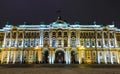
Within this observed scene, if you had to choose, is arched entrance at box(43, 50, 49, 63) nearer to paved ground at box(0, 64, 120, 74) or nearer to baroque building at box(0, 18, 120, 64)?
baroque building at box(0, 18, 120, 64)

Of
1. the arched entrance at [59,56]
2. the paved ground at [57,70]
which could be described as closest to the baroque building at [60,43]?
the arched entrance at [59,56]

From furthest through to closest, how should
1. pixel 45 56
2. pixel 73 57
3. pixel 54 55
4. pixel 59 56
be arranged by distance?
pixel 59 56 < pixel 73 57 < pixel 45 56 < pixel 54 55

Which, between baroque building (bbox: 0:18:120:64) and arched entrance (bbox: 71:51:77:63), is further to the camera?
arched entrance (bbox: 71:51:77:63)

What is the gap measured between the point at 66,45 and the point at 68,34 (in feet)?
13.9

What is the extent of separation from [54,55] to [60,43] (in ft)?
16.2

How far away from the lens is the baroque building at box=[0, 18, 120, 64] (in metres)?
60.9

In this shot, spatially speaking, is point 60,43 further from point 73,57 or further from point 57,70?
point 57,70

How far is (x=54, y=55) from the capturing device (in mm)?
61125

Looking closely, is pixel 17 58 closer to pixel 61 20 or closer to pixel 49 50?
pixel 49 50

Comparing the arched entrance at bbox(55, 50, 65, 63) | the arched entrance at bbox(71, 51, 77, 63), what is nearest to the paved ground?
the arched entrance at bbox(71, 51, 77, 63)

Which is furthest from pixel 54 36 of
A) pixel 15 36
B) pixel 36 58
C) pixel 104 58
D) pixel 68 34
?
pixel 104 58

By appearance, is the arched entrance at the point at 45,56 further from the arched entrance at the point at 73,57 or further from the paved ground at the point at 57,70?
the paved ground at the point at 57,70

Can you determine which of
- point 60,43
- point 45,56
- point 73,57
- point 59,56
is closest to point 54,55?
point 45,56

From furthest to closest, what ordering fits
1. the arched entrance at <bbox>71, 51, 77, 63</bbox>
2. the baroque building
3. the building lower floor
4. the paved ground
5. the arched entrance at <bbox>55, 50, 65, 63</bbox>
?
the arched entrance at <bbox>55, 50, 65, 63</bbox>
the arched entrance at <bbox>71, 51, 77, 63</bbox>
the baroque building
the building lower floor
the paved ground
